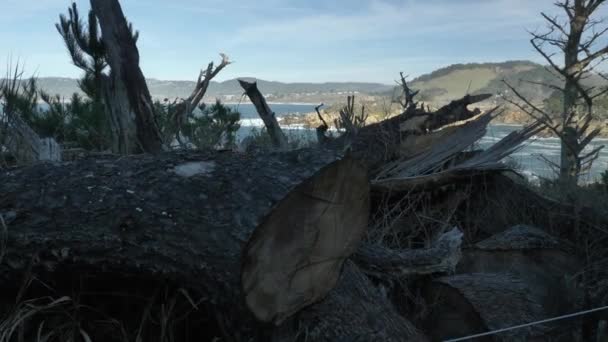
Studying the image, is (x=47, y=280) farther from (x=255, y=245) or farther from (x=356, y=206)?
(x=356, y=206)

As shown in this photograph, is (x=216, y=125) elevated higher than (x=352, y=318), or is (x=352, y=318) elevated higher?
(x=216, y=125)

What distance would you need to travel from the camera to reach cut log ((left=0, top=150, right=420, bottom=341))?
6.85 feet

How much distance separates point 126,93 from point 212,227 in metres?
4.45

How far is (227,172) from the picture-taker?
7.55 ft

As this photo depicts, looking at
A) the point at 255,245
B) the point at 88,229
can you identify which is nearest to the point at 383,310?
the point at 255,245

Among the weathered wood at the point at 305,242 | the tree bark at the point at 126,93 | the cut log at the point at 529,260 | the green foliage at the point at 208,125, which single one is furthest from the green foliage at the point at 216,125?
the weathered wood at the point at 305,242

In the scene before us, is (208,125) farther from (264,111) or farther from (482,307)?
(482,307)

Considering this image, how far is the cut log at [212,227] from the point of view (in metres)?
2.09

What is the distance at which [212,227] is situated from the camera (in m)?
2.12

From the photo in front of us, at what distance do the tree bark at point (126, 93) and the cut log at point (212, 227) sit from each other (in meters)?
3.87

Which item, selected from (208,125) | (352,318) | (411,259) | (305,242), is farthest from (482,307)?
(208,125)

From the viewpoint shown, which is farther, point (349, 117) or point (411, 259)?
point (349, 117)

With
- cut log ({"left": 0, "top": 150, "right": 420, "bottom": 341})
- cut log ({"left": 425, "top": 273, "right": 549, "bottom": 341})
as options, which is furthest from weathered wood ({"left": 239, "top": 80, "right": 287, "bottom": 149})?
cut log ({"left": 0, "top": 150, "right": 420, "bottom": 341})

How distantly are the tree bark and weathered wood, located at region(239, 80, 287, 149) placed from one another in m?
1.05
